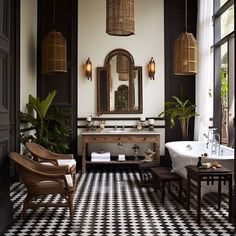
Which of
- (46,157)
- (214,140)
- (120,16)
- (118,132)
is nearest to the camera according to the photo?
(120,16)

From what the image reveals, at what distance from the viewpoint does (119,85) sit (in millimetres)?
7848

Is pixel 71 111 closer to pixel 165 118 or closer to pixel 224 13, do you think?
pixel 165 118

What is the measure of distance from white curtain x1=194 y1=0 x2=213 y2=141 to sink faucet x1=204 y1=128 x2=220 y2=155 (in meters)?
0.23

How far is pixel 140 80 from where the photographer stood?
7922 mm

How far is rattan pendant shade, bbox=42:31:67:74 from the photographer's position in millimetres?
7094

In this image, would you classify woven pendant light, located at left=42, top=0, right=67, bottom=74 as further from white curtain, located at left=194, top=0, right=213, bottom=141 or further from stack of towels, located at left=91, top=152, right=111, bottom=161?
white curtain, located at left=194, top=0, right=213, bottom=141

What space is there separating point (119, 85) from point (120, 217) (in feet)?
13.1

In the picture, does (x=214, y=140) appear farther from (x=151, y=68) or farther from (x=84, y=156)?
(x=84, y=156)

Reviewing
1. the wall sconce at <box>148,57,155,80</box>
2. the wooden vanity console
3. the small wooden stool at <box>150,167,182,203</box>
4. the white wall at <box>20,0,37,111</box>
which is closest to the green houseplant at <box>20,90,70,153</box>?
the white wall at <box>20,0,37,111</box>

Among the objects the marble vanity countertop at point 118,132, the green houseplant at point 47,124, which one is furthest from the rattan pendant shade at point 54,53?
the marble vanity countertop at point 118,132

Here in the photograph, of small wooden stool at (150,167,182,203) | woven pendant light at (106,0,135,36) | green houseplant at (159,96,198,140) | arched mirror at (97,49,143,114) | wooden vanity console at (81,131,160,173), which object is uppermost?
woven pendant light at (106,0,135,36)

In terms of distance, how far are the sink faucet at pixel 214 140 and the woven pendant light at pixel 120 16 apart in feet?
7.83

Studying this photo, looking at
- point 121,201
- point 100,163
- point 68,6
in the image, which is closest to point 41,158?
point 121,201

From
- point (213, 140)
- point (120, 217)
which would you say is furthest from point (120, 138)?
point (120, 217)
